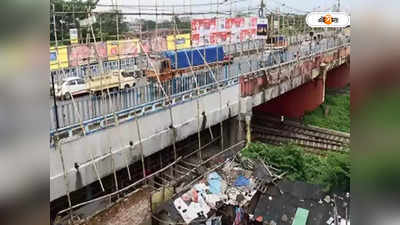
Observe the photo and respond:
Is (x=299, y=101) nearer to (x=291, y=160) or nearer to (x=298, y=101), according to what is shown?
(x=298, y=101)

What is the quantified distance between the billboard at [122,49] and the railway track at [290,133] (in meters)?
1.44

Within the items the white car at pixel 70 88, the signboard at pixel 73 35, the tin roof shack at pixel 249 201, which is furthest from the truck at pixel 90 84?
the tin roof shack at pixel 249 201

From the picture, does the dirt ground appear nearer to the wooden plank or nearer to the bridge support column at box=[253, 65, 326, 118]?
the wooden plank

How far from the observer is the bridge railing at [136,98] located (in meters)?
2.30

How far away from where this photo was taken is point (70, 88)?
258 cm

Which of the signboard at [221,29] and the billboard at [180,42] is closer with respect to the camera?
the signboard at [221,29]

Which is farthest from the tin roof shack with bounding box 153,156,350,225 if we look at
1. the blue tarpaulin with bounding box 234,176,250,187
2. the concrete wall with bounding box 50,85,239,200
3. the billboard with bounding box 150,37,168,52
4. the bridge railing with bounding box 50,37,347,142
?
the billboard with bounding box 150,37,168,52

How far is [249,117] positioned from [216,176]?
1134 mm

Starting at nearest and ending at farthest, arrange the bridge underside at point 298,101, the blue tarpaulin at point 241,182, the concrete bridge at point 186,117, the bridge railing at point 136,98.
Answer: the concrete bridge at point 186,117 < the bridge railing at point 136,98 < the blue tarpaulin at point 241,182 < the bridge underside at point 298,101

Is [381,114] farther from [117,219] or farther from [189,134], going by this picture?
[189,134]

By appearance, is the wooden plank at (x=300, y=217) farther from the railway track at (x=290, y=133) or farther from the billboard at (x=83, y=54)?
the billboard at (x=83, y=54)

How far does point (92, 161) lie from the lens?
7.53ft

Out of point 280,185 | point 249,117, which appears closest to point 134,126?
point 280,185

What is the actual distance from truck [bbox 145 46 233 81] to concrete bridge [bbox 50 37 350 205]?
0.35 meters
